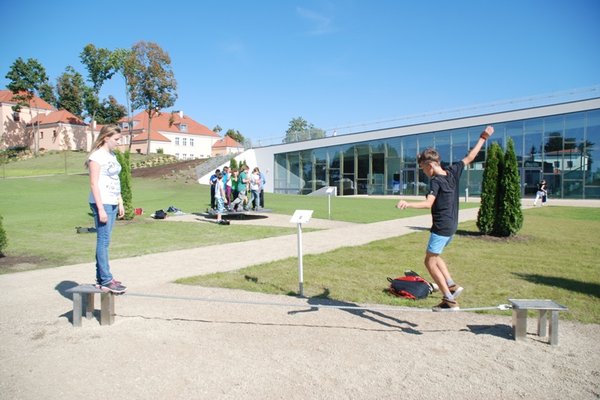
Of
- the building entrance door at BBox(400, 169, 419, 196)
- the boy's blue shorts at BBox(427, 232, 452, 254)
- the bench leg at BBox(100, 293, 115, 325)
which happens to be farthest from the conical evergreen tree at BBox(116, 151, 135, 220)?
the building entrance door at BBox(400, 169, 419, 196)

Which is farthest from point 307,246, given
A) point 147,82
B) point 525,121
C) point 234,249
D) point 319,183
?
point 147,82

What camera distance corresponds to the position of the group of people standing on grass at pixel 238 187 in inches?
608

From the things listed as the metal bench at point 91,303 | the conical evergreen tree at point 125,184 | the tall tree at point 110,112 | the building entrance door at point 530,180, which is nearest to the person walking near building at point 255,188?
the conical evergreen tree at point 125,184

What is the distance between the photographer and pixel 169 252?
29.1ft

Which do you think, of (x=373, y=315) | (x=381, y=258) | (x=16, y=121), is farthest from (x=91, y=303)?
(x=16, y=121)

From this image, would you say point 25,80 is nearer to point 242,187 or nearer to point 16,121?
point 16,121

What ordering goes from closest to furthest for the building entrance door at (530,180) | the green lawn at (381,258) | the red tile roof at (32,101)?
the green lawn at (381,258) < the building entrance door at (530,180) < the red tile roof at (32,101)

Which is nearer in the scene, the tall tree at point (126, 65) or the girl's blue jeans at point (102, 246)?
the girl's blue jeans at point (102, 246)

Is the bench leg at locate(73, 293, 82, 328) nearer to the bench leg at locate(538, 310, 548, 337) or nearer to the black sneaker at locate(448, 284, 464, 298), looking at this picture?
the black sneaker at locate(448, 284, 464, 298)

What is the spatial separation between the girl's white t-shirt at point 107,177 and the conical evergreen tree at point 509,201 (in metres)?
9.62

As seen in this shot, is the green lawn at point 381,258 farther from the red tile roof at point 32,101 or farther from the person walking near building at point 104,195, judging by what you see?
the red tile roof at point 32,101

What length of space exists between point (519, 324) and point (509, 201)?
8043mm

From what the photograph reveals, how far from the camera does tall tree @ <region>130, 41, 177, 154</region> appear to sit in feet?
192

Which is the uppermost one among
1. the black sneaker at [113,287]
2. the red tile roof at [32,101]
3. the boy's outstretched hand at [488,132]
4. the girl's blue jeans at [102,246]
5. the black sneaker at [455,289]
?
the red tile roof at [32,101]
